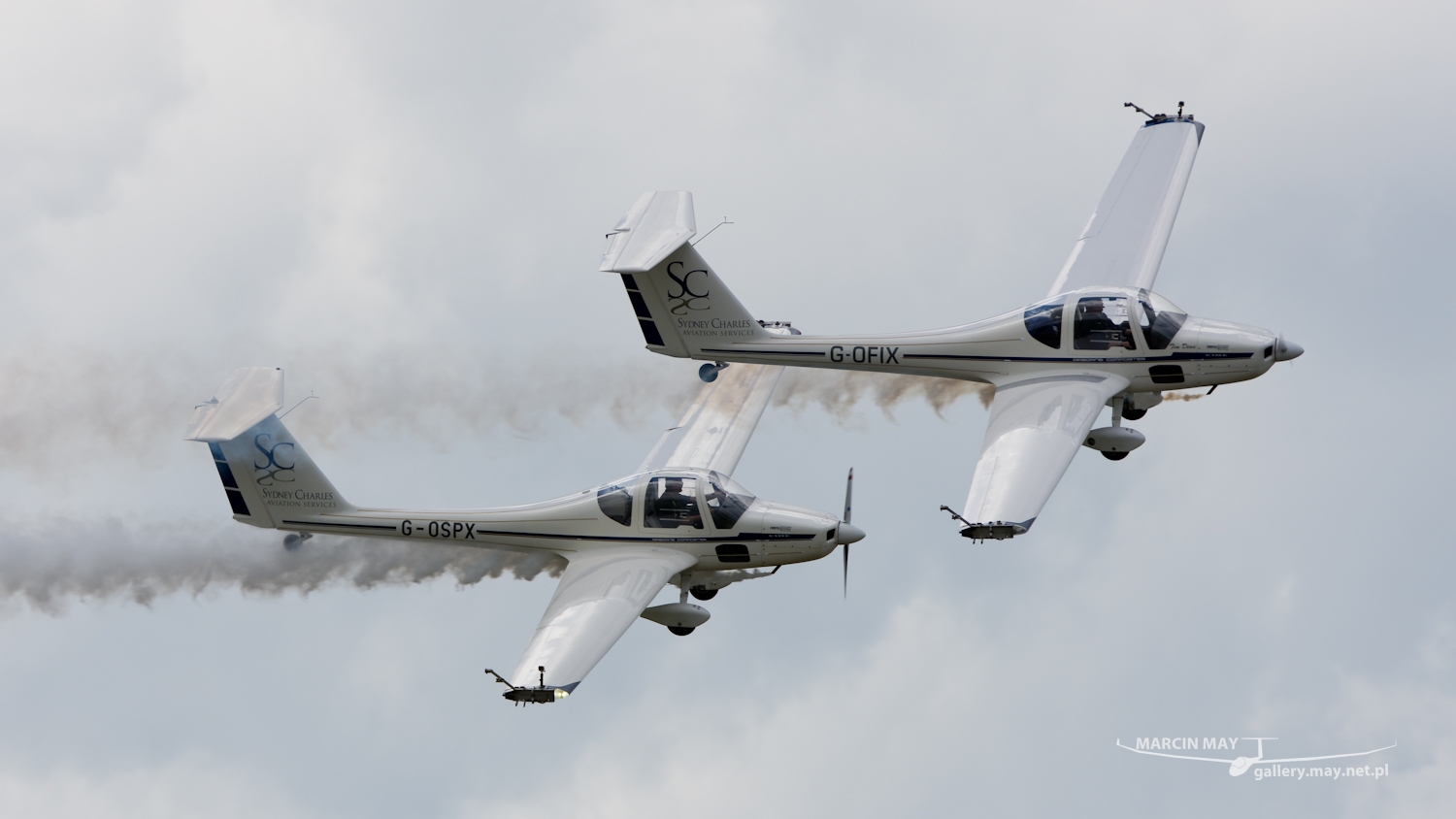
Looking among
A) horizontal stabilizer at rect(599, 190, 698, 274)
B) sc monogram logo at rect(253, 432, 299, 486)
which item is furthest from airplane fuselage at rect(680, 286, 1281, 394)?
sc monogram logo at rect(253, 432, 299, 486)

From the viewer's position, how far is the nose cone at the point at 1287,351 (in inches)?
1296

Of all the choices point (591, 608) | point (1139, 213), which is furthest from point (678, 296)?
point (1139, 213)

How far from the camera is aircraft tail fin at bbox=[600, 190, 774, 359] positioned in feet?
111

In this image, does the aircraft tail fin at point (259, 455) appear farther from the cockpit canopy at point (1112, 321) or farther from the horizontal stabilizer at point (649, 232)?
the cockpit canopy at point (1112, 321)

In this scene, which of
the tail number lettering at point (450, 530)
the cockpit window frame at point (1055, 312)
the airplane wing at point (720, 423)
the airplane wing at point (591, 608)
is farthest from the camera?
the cockpit window frame at point (1055, 312)

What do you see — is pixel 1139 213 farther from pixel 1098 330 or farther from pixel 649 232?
pixel 649 232

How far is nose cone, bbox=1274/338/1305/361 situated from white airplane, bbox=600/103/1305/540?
0.02 m

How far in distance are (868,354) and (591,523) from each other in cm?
618

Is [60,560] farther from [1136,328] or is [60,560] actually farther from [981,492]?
[1136,328]

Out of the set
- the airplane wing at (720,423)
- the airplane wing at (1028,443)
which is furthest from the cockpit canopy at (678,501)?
the airplane wing at (1028,443)

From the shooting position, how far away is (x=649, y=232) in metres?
33.4

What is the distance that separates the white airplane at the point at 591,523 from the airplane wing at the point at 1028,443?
202 cm

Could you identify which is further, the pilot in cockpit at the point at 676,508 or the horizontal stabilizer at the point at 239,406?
the pilot in cockpit at the point at 676,508

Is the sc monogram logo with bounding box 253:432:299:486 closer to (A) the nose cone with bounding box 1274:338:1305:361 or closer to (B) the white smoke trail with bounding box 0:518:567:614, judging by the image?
(B) the white smoke trail with bounding box 0:518:567:614
